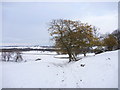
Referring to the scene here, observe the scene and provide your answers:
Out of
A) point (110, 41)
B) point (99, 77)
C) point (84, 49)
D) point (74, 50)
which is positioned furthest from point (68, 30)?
point (99, 77)

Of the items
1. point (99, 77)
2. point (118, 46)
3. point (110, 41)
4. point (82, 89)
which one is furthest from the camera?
point (118, 46)

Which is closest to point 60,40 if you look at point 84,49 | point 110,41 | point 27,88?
point 84,49

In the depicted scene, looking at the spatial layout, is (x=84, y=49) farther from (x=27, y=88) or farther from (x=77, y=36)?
(x=27, y=88)

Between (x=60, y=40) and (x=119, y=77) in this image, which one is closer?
(x=119, y=77)

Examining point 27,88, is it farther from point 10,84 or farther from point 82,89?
point 82,89

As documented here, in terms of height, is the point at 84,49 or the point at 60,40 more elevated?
the point at 60,40

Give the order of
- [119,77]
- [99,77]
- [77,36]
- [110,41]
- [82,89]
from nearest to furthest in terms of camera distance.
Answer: [82,89]
[119,77]
[99,77]
[77,36]
[110,41]

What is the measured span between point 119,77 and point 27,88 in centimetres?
495

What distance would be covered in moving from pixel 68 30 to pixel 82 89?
1392 centimetres

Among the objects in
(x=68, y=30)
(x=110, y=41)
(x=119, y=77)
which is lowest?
(x=119, y=77)

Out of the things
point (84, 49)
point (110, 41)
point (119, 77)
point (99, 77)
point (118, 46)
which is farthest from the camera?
point (118, 46)

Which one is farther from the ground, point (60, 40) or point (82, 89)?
point (60, 40)

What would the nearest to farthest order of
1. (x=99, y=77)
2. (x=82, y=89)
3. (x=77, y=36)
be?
1. (x=82, y=89)
2. (x=99, y=77)
3. (x=77, y=36)

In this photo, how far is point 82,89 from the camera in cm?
635
